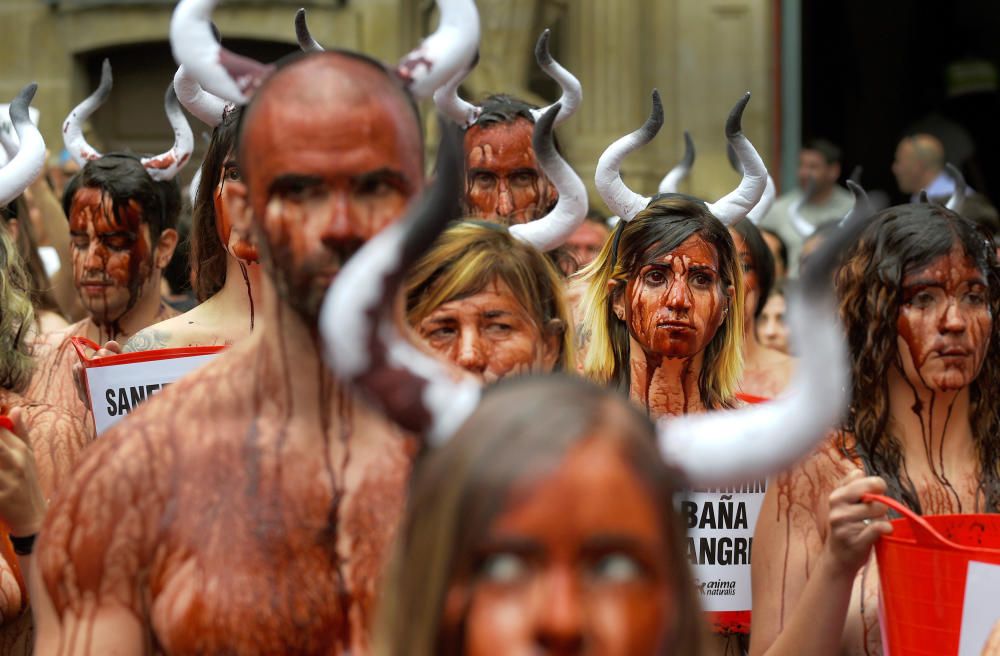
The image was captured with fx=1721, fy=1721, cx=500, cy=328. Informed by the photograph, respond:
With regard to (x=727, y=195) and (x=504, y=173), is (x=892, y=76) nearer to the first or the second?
(x=504, y=173)

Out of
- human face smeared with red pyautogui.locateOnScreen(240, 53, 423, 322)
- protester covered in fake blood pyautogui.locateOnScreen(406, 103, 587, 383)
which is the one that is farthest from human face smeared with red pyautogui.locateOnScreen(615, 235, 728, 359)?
human face smeared with red pyautogui.locateOnScreen(240, 53, 423, 322)

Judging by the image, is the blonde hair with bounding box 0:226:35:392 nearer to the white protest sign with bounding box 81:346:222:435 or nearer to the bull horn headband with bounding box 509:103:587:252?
the white protest sign with bounding box 81:346:222:435

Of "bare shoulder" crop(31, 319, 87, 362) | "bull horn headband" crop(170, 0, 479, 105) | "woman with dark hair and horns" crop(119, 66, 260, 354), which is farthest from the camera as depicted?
"bare shoulder" crop(31, 319, 87, 362)

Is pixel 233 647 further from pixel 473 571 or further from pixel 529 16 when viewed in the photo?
pixel 529 16

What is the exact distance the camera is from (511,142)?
6562 mm

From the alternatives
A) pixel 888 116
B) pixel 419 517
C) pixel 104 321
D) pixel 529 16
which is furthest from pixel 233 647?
pixel 888 116

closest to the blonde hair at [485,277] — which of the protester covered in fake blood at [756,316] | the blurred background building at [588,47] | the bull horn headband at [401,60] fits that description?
the bull horn headband at [401,60]

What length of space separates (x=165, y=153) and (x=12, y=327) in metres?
1.46

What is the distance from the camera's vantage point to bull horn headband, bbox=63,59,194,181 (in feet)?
21.5

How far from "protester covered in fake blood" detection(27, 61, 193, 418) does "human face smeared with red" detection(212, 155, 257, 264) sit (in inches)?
54.8

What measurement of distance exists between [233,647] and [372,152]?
2.45 ft

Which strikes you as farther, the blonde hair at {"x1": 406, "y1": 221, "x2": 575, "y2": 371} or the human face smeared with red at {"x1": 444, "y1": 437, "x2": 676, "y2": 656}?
the blonde hair at {"x1": 406, "y1": 221, "x2": 575, "y2": 371}

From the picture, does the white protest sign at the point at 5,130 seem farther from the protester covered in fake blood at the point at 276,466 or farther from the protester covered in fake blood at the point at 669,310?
the protester covered in fake blood at the point at 276,466

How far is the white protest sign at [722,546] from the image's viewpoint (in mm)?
4812
